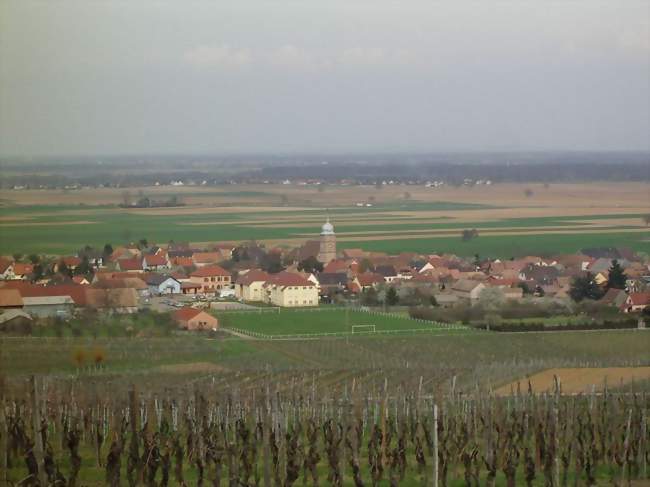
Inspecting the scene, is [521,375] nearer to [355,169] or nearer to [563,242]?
[563,242]

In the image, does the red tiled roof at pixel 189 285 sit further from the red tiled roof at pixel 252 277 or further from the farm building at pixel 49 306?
the farm building at pixel 49 306

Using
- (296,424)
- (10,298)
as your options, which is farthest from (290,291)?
(296,424)

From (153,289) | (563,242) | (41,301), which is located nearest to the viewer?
(41,301)

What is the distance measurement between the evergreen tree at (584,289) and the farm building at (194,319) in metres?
7.32

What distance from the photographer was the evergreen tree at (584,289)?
2516cm

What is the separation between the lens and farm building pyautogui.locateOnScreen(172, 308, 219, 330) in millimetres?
20900

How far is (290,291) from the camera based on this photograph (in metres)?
25.2

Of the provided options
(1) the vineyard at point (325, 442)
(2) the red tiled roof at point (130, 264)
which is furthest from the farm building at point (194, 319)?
(1) the vineyard at point (325, 442)

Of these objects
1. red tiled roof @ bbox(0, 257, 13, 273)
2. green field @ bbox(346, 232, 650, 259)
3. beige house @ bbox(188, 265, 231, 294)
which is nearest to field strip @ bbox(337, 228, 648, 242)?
green field @ bbox(346, 232, 650, 259)

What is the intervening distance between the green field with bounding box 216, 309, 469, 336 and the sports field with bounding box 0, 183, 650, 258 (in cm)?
386

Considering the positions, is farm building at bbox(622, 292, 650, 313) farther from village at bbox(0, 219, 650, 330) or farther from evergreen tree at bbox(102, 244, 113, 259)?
evergreen tree at bbox(102, 244, 113, 259)

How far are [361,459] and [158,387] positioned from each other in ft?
12.3

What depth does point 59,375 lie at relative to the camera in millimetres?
15695

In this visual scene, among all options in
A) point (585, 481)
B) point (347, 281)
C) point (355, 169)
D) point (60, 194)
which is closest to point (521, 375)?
point (585, 481)
